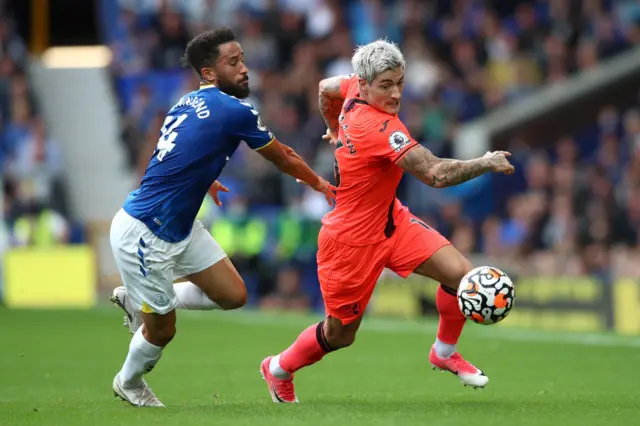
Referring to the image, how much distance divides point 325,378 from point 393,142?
351 cm

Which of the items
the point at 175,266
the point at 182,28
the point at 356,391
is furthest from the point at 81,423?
the point at 182,28

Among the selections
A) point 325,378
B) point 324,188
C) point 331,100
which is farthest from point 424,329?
point 324,188

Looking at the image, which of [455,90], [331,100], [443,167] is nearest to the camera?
[443,167]

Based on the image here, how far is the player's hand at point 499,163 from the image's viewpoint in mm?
7297

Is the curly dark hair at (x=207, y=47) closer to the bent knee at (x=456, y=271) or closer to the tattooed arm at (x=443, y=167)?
the tattooed arm at (x=443, y=167)

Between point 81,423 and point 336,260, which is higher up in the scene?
point 336,260

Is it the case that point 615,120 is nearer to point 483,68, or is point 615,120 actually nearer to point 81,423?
point 483,68

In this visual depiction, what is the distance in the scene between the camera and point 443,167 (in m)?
7.61

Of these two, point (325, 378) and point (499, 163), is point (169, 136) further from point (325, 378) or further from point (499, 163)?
point (325, 378)

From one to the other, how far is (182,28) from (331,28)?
3.24 meters

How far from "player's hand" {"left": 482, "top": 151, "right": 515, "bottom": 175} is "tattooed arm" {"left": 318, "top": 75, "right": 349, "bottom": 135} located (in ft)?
5.15

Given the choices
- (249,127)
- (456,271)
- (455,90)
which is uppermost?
(455,90)

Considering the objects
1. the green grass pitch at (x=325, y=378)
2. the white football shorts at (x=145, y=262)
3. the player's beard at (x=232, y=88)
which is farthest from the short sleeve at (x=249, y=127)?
the green grass pitch at (x=325, y=378)

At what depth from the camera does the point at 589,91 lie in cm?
2095
